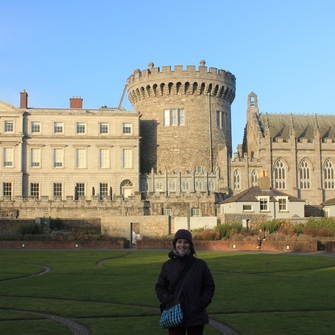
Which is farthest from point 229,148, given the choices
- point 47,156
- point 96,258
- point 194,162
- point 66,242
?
point 96,258

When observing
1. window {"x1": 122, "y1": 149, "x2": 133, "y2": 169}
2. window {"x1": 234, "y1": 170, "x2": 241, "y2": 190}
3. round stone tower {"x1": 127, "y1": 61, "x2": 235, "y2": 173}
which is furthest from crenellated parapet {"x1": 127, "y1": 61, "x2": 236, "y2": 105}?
window {"x1": 234, "y1": 170, "x2": 241, "y2": 190}

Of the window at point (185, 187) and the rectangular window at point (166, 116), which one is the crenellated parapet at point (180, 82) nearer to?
the rectangular window at point (166, 116)

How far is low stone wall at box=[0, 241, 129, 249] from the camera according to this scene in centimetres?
4012

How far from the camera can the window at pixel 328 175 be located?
71.4 meters

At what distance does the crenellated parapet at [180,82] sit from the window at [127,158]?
28.1ft

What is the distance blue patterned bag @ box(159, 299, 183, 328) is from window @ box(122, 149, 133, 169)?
5987 centimetres

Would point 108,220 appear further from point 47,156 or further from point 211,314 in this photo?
point 211,314

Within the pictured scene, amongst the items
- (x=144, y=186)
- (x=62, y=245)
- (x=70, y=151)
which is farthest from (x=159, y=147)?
(x=62, y=245)

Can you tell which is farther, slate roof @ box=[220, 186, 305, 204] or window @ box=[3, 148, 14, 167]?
window @ box=[3, 148, 14, 167]

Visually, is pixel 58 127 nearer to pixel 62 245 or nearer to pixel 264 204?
pixel 264 204

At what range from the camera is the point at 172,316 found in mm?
8680

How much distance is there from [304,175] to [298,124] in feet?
25.0

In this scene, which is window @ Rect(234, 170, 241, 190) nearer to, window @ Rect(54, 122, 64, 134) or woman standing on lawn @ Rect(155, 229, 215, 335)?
window @ Rect(54, 122, 64, 134)

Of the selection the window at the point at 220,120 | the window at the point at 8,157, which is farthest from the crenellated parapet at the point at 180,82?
the window at the point at 8,157
